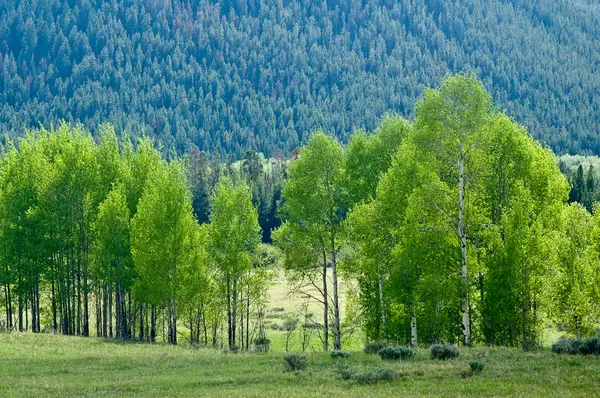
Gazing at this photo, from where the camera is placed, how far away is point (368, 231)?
1624 inches

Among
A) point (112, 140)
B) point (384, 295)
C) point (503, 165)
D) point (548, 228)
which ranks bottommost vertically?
point (384, 295)

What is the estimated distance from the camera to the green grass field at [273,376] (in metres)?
23.1

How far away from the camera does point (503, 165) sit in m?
41.7

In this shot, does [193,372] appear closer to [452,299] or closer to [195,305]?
[452,299]

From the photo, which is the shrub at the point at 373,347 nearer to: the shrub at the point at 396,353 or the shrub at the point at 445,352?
the shrub at the point at 396,353

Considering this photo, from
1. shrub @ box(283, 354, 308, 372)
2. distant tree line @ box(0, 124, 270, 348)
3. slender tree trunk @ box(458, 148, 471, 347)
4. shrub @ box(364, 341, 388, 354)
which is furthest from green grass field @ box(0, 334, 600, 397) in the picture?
distant tree line @ box(0, 124, 270, 348)

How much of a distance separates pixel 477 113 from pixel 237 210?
72.5ft

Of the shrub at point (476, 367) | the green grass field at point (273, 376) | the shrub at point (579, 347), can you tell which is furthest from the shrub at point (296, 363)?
the shrub at point (579, 347)

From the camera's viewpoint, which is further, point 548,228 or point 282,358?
point 548,228

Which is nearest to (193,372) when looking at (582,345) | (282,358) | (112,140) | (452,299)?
(282,358)

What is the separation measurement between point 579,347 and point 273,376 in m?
13.1

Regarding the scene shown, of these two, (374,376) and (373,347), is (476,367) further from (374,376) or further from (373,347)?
(373,347)

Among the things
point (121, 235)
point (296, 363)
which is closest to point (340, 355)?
point (296, 363)

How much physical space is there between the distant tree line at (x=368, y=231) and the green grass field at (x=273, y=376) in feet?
21.0
